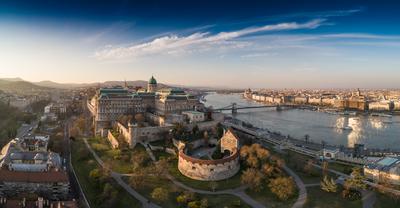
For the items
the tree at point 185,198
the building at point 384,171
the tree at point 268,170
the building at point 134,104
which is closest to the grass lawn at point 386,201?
the building at point 384,171

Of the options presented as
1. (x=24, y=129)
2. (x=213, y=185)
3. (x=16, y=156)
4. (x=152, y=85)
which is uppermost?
(x=152, y=85)

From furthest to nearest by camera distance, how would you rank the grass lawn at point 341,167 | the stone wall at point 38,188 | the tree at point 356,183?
the grass lawn at point 341,167 < the tree at point 356,183 < the stone wall at point 38,188

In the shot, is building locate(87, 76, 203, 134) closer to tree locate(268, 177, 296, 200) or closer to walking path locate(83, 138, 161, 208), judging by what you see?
walking path locate(83, 138, 161, 208)

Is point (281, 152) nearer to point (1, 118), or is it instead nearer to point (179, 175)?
point (179, 175)

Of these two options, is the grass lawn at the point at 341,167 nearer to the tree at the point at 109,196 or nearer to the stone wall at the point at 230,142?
the stone wall at the point at 230,142

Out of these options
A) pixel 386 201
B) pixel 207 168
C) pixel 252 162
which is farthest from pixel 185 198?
pixel 386 201

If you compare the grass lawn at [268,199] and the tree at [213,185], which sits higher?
the tree at [213,185]

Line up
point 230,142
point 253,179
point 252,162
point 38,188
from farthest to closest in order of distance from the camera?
1. point 230,142
2. point 252,162
3. point 253,179
4. point 38,188

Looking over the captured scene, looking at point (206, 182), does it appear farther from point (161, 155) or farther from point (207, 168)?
point (161, 155)
